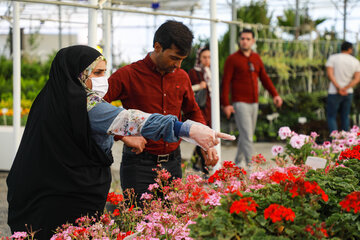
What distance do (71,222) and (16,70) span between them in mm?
2233

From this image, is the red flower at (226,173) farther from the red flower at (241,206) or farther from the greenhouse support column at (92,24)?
the greenhouse support column at (92,24)

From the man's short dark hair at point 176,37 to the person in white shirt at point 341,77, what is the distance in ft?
19.2

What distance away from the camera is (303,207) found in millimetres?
1903

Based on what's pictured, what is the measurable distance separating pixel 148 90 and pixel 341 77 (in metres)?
5.89

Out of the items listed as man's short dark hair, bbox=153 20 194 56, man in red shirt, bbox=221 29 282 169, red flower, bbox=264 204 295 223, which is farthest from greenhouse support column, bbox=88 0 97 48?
man in red shirt, bbox=221 29 282 169

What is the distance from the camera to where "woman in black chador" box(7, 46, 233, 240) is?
86.2 inches

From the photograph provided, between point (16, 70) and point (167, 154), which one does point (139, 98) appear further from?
point (16, 70)

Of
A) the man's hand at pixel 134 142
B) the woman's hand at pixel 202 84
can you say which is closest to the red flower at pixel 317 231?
the man's hand at pixel 134 142

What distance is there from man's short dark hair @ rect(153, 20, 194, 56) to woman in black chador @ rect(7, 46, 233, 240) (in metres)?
0.63

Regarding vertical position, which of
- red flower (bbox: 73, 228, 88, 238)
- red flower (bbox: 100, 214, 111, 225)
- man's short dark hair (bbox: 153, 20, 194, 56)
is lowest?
red flower (bbox: 100, 214, 111, 225)

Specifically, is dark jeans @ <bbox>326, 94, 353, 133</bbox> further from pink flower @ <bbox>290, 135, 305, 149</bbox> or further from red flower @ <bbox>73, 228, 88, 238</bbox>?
red flower @ <bbox>73, 228, 88, 238</bbox>

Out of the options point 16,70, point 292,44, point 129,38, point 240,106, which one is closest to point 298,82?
point 292,44

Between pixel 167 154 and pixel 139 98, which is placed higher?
pixel 139 98

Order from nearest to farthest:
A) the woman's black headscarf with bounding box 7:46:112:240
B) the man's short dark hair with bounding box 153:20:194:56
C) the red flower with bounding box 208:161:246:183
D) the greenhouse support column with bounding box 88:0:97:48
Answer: the woman's black headscarf with bounding box 7:46:112:240 → the red flower with bounding box 208:161:246:183 → the man's short dark hair with bounding box 153:20:194:56 → the greenhouse support column with bounding box 88:0:97:48
